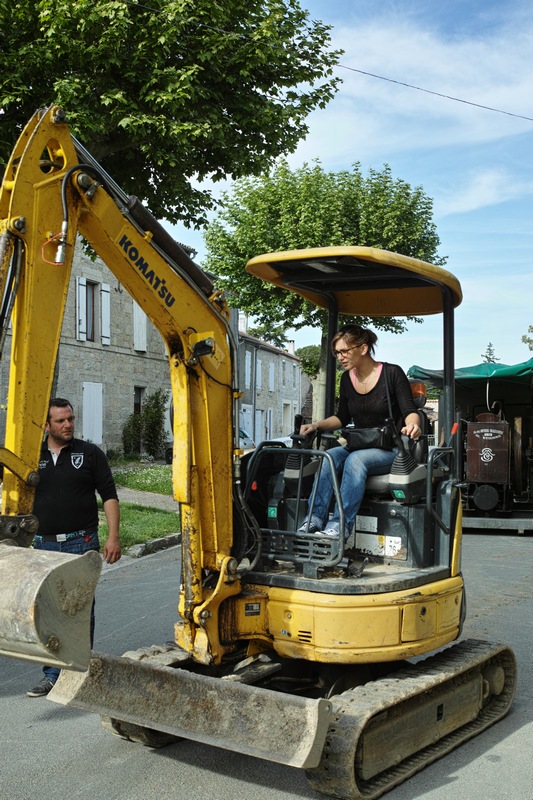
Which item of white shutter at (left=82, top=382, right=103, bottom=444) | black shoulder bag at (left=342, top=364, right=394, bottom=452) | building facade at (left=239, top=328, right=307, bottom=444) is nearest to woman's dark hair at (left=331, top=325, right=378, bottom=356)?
black shoulder bag at (left=342, top=364, right=394, bottom=452)

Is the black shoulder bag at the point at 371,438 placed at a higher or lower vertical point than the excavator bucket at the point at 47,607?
higher

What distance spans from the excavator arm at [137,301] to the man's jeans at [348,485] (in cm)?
52

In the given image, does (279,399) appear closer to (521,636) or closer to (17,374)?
(521,636)

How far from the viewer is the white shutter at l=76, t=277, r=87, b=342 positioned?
83.6 feet

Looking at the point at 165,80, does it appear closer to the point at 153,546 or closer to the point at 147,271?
the point at 153,546

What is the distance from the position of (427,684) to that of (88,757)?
1.82 metres

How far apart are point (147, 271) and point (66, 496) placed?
6.49ft

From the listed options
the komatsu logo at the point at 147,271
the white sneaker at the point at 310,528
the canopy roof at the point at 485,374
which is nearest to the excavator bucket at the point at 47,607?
the komatsu logo at the point at 147,271

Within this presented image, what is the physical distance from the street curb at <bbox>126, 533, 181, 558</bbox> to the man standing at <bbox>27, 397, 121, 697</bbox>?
5.63 metres

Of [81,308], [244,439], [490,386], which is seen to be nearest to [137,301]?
[490,386]

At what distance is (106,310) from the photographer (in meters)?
27.1

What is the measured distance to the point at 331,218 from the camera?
25469 mm

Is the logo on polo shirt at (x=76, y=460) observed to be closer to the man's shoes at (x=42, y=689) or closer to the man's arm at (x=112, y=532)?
the man's arm at (x=112, y=532)

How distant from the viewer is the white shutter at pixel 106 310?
2691 cm
